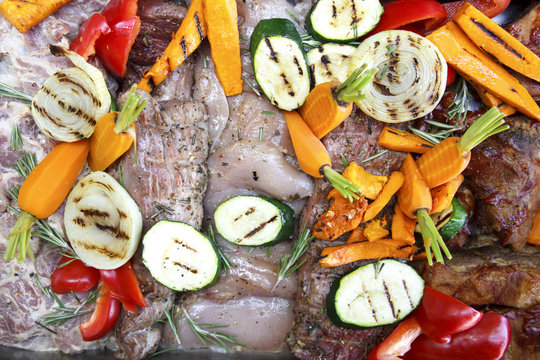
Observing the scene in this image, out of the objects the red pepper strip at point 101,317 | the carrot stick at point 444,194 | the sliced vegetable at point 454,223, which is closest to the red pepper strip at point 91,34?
the red pepper strip at point 101,317

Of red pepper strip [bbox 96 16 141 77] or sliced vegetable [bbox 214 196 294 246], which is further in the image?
sliced vegetable [bbox 214 196 294 246]

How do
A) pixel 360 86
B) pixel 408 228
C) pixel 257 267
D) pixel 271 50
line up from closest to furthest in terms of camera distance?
pixel 360 86 → pixel 271 50 → pixel 408 228 → pixel 257 267

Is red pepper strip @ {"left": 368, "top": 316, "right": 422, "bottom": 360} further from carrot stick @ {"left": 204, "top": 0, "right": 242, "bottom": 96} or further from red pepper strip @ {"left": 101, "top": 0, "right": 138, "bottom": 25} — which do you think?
red pepper strip @ {"left": 101, "top": 0, "right": 138, "bottom": 25}

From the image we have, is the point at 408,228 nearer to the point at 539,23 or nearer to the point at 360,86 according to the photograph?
the point at 360,86

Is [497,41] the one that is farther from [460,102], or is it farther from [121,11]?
[121,11]

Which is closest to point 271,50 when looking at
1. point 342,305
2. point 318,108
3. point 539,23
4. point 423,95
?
point 318,108

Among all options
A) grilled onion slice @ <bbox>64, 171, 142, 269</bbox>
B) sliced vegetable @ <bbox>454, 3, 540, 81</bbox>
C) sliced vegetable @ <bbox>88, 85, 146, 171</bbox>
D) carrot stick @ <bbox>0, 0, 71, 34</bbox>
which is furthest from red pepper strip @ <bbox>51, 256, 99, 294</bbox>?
sliced vegetable @ <bbox>454, 3, 540, 81</bbox>
